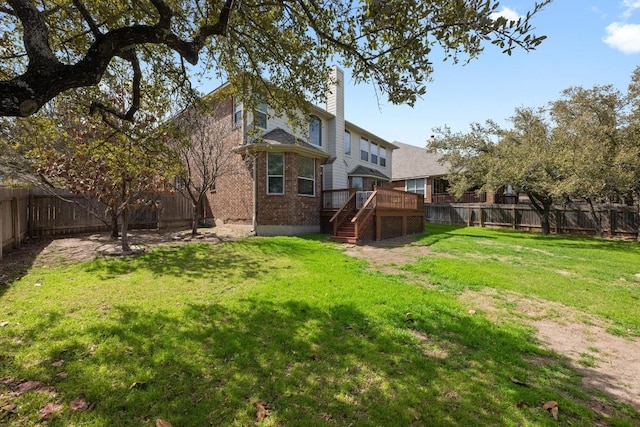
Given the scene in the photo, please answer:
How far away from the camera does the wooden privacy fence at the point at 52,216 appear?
8102 mm

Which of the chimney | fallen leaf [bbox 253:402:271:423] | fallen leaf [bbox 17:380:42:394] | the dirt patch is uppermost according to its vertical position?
the chimney

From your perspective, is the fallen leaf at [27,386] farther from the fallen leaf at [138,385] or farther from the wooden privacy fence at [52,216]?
the wooden privacy fence at [52,216]

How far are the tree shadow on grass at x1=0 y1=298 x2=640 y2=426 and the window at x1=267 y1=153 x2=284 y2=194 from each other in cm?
923

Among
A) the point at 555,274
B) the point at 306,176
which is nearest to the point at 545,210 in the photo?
the point at 555,274

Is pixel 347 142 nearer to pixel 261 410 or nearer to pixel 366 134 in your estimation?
pixel 366 134

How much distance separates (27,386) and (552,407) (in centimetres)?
463

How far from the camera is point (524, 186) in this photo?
1639 cm

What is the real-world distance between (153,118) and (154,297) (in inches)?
180

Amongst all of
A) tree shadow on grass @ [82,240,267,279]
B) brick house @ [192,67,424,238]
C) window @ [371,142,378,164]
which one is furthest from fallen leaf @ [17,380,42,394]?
window @ [371,142,378,164]

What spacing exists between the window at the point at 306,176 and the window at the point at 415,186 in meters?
17.1

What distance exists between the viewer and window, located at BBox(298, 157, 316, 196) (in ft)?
45.3

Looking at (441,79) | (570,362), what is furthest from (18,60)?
(570,362)

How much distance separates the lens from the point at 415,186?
2967 cm

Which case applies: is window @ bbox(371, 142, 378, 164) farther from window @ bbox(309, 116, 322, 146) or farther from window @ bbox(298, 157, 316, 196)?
window @ bbox(298, 157, 316, 196)
